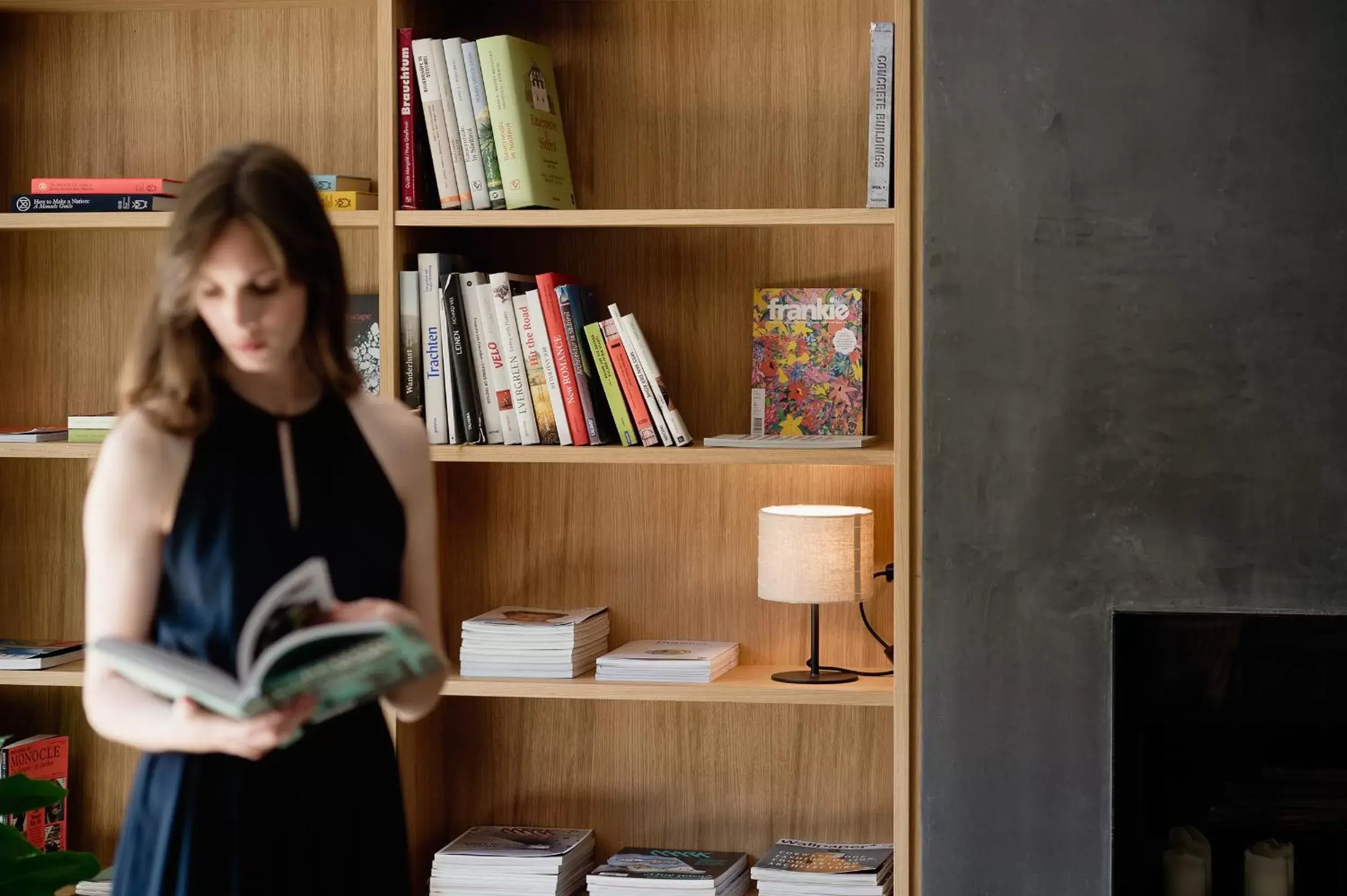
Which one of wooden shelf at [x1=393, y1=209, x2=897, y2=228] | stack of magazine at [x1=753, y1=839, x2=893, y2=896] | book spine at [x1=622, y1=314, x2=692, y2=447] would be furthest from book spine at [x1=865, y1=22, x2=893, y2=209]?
stack of magazine at [x1=753, y1=839, x2=893, y2=896]

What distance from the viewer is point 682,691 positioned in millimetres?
2355

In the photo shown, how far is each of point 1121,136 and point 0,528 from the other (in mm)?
2166

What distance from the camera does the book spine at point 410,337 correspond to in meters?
2.39

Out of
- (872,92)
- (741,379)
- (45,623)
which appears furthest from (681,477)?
(45,623)

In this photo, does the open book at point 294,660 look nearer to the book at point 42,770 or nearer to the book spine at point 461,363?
the book spine at point 461,363

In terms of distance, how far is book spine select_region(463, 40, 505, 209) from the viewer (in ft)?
7.66

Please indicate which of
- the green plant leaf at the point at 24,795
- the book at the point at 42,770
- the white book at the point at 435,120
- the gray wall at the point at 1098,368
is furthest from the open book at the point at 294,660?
the book at the point at 42,770

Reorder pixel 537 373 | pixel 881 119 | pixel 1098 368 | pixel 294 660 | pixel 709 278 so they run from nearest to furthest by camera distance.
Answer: pixel 294 660
pixel 1098 368
pixel 881 119
pixel 537 373
pixel 709 278

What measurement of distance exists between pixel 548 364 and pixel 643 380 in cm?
16

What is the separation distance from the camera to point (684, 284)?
2615 millimetres

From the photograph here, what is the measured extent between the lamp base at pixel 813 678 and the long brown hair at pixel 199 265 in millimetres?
1490

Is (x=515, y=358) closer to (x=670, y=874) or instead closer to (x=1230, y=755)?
(x=670, y=874)

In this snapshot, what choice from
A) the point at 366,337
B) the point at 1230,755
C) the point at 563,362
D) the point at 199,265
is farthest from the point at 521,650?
the point at 199,265

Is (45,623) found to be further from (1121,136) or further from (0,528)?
(1121,136)
